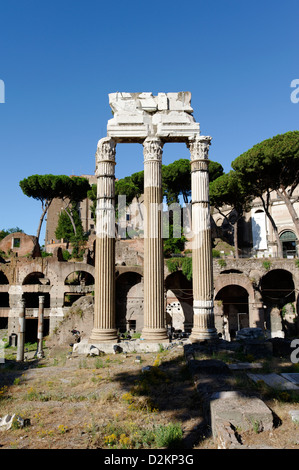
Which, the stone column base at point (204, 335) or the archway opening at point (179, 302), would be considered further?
the archway opening at point (179, 302)

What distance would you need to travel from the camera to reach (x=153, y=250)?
9.55 metres

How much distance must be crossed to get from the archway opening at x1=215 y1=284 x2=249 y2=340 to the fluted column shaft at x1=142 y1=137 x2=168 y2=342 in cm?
1375

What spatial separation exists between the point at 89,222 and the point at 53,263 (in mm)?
24699

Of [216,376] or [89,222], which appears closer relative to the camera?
[216,376]

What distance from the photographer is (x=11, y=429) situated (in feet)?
13.3

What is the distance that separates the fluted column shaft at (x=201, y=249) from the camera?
30.7 feet

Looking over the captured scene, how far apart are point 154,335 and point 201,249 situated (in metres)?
2.70

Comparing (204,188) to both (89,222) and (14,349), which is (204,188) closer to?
(14,349)

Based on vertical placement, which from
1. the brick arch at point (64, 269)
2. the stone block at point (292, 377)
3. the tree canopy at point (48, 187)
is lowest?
the stone block at point (292, 377)

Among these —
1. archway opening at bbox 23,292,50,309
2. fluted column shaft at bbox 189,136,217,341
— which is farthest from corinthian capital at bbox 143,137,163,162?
archway opening at bbox 23,292,50,309

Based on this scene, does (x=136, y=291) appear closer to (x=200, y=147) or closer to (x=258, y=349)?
(x=200, y=147)

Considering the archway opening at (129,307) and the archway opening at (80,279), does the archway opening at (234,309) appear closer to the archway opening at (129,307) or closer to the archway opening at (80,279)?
the archway opening at (129,307)

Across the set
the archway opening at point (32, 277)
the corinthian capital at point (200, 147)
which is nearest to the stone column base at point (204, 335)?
the corinthian capital at point (200, 147)
